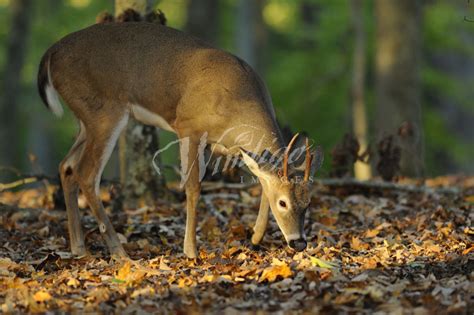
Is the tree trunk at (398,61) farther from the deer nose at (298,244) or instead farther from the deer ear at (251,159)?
the deer nose at (298,244)

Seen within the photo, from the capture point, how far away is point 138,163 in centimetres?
861

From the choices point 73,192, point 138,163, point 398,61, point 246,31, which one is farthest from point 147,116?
point 246,31

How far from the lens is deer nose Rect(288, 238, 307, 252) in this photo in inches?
258

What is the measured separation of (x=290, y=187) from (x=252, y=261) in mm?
671

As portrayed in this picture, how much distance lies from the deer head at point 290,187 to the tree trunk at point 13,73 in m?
12.7

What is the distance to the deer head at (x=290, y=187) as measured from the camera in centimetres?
664

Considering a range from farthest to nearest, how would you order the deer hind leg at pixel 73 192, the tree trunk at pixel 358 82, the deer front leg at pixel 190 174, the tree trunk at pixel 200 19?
1. the tree trunk at pixel 200 19
2. the tree trunk at pixel 358 82
3. the deer hind leg at pixel 73 192
4. the deer front leg at pixel 190 174

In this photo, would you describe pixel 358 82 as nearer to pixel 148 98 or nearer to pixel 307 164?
pixel 148 98

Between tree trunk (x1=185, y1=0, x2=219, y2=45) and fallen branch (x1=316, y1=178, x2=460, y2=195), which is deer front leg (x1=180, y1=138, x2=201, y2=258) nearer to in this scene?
fallen branch (x1=316, y1=178, x2=460, y2=195)

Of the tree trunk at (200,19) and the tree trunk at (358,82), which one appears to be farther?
the tree trunk at (200,19)

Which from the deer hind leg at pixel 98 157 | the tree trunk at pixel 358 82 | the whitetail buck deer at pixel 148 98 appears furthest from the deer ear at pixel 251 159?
the tree trunk at pixel 358 82

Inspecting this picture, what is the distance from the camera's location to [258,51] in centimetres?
2225

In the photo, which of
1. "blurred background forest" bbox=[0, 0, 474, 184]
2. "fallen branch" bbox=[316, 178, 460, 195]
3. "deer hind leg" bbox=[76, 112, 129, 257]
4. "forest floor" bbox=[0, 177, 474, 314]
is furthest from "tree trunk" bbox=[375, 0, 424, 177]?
"deer hind leg" bbox=[76, 112, 129, 257]

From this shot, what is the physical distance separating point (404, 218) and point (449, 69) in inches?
638
